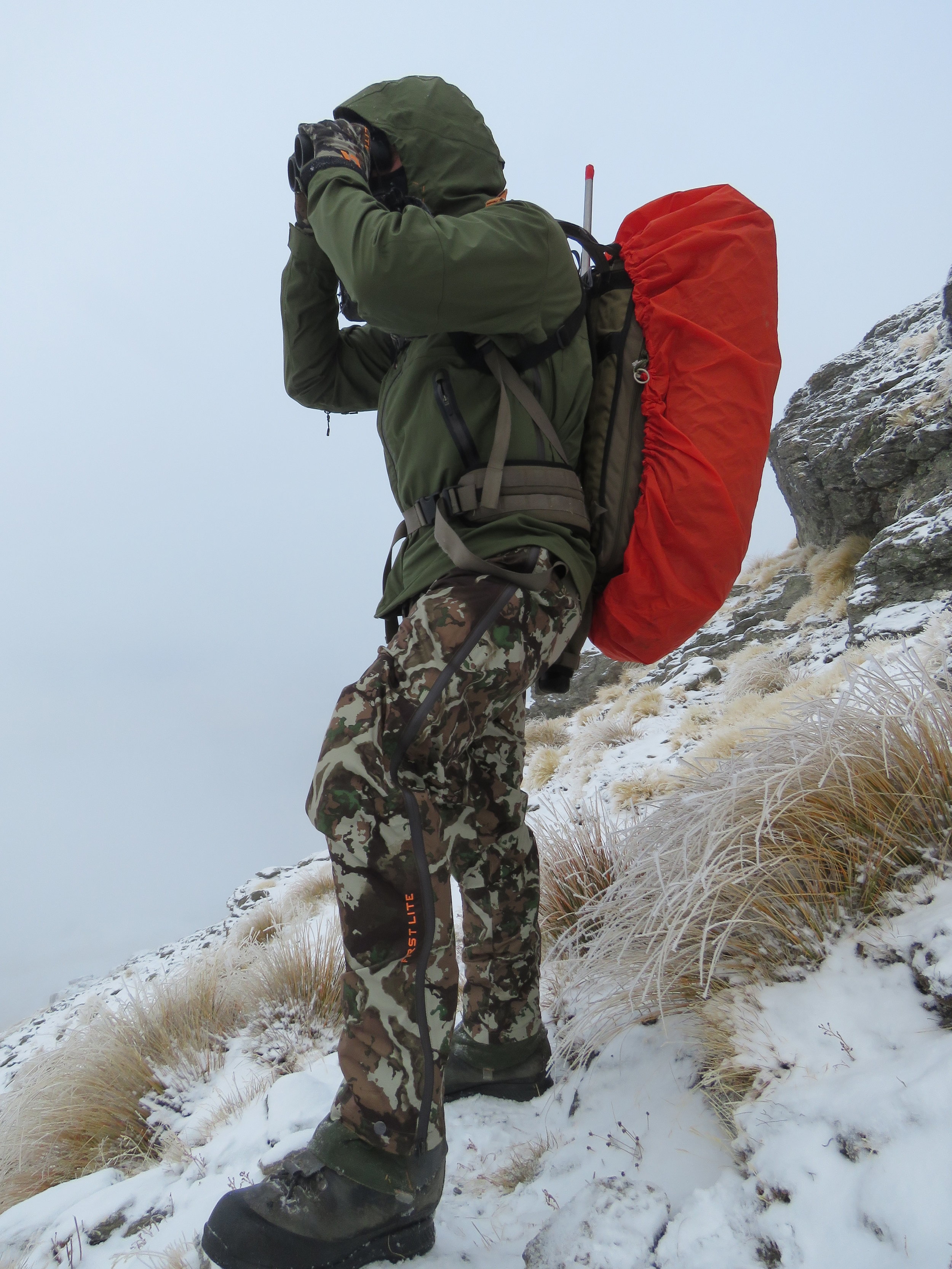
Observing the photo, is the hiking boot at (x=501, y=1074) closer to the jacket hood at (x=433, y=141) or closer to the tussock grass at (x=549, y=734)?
the jacket hood at (x=433, y=141)

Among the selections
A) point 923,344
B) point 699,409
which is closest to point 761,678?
point 923,344

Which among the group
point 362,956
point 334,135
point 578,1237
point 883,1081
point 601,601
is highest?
point 334,135

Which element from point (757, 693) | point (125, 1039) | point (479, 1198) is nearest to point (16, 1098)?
point (125, 1039)

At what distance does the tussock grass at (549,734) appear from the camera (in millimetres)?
8703

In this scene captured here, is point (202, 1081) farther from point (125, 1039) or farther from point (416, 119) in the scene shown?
point (416, 119)

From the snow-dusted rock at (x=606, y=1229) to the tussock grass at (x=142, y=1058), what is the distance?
160cm

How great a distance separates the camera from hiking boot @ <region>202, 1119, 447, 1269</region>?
135 cm

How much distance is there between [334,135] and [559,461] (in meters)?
0.94

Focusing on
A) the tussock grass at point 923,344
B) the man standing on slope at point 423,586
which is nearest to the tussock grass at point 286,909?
the man standing on slope at point 423,586

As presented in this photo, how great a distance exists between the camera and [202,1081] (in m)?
2.69

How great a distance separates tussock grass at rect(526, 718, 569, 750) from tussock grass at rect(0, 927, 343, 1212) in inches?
212

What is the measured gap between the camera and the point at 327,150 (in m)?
1.61

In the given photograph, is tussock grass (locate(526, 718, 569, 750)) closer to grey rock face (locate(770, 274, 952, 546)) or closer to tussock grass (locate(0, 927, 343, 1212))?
grey rock face (locate(770, 274, 952, 546))

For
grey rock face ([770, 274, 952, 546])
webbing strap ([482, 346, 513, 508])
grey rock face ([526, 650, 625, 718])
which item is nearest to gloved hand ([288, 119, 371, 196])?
webbing strap ([482, 346, 513, 508])
